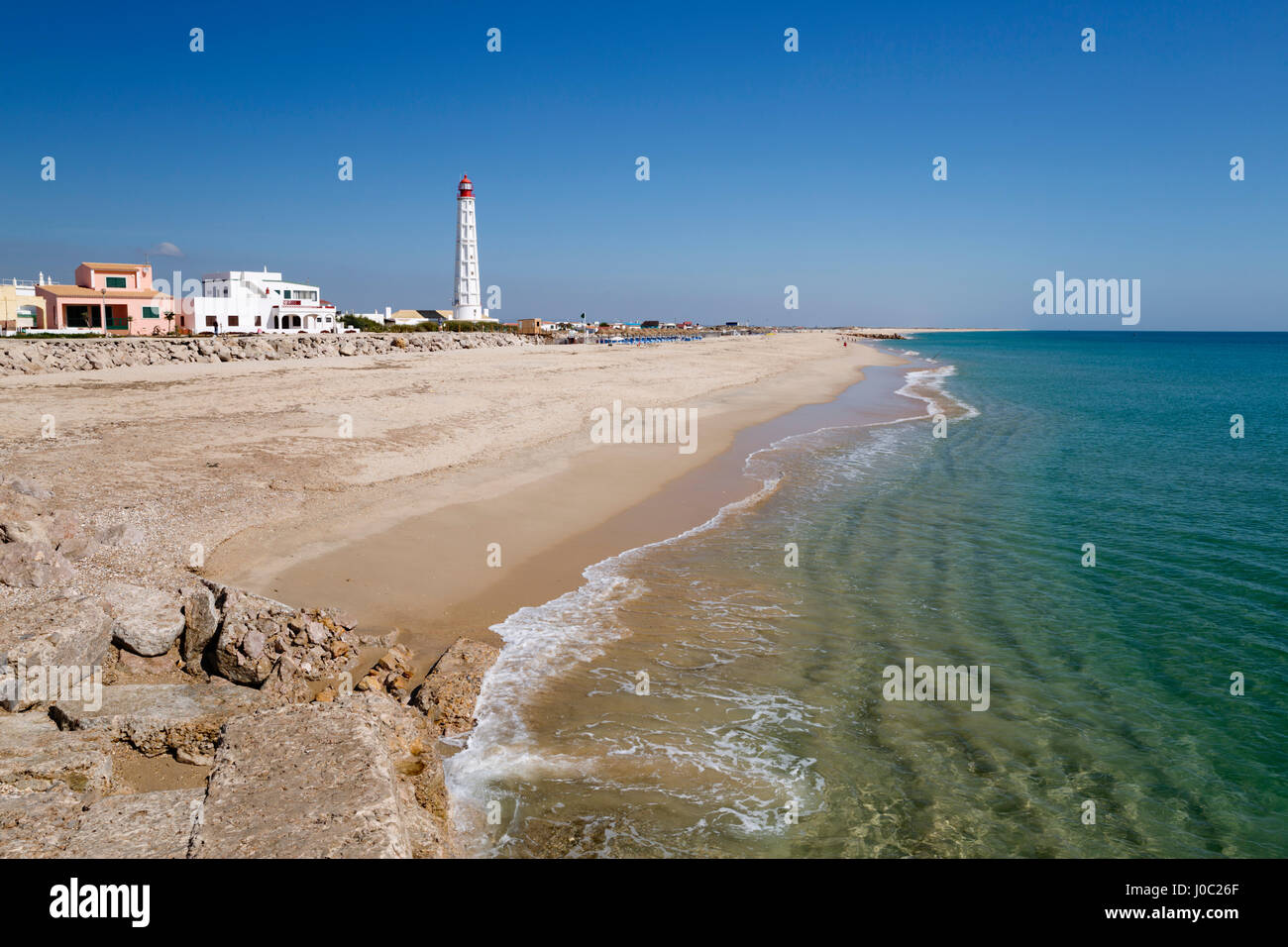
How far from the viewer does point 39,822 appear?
4.43 metres

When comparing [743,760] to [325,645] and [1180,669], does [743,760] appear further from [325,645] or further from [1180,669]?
[1180,669]

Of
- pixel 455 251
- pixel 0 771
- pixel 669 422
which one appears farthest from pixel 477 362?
pixel 455 251

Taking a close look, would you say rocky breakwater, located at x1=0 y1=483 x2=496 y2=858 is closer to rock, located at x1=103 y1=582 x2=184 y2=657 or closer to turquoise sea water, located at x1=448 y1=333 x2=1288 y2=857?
rock, located at x1=103 y1=582 x2=184 y2=657

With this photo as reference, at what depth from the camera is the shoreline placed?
9594 mm

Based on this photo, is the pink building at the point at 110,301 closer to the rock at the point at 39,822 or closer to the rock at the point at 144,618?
the rock at the point at 144,618

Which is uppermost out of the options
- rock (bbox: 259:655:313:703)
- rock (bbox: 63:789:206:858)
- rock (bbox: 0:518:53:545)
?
rock (bbox: 0:518:53:545)

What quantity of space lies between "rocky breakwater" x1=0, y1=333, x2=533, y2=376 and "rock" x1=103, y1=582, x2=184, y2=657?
28.6 m

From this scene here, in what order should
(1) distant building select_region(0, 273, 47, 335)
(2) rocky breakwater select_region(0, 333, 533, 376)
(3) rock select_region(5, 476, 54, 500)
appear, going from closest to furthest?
(3) rock select_region(5, 476, 54, 500) < (2) rocky breakwater select_region(0, 333, 533, 376) < (1) distant building select_region(0, 273, 47, 335)

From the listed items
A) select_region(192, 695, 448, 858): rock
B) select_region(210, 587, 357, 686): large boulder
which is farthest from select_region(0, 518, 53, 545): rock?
select_region(192, 695, 448, 858): rock

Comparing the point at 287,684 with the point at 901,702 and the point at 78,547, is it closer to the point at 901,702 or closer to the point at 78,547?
the point at 78,547

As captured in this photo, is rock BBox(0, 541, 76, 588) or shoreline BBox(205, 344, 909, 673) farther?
shoreline BBox(205, 344, 909, 673)

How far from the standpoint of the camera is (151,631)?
7.22 meters
